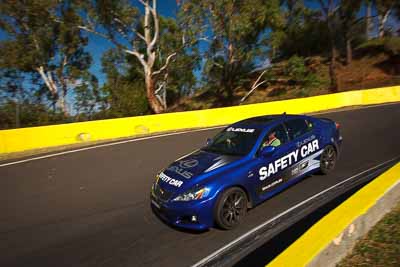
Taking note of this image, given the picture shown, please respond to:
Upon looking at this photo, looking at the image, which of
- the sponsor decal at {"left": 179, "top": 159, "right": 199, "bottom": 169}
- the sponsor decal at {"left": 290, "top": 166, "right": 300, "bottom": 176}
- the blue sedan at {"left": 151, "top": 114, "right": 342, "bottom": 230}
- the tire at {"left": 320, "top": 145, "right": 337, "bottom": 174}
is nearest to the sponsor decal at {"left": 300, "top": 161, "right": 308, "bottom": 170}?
the blue sedan at {"left": 151, "top": 114, "right": 342, "bottom": 230}

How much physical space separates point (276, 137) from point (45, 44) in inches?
1265

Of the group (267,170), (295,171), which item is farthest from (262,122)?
(267,170)

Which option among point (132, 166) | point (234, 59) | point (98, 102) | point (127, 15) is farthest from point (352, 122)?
point (234, 59)

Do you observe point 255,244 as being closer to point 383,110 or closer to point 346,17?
point 383,110

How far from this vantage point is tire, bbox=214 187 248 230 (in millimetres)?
5016

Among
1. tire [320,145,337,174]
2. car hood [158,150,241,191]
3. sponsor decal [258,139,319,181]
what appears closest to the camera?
car hood [158,150,241,191]

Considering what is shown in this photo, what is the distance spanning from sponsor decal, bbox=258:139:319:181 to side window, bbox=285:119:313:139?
265 millimetres

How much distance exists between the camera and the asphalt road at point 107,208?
4.72 metres

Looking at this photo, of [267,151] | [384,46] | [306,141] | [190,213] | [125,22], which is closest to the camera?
[190,213]

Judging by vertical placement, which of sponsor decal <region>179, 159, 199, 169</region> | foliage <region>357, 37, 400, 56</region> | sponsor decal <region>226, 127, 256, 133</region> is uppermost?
foliage <region>357, 37, 400, 56</region>

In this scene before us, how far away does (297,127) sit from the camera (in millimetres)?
6859

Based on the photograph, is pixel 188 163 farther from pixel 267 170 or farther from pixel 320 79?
pixel 320 79

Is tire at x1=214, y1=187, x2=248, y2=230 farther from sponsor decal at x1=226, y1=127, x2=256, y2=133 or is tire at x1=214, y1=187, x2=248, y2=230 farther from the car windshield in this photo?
sponsor decal at x1=226, y1=127, x2=256, y2=133

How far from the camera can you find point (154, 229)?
5363mm
